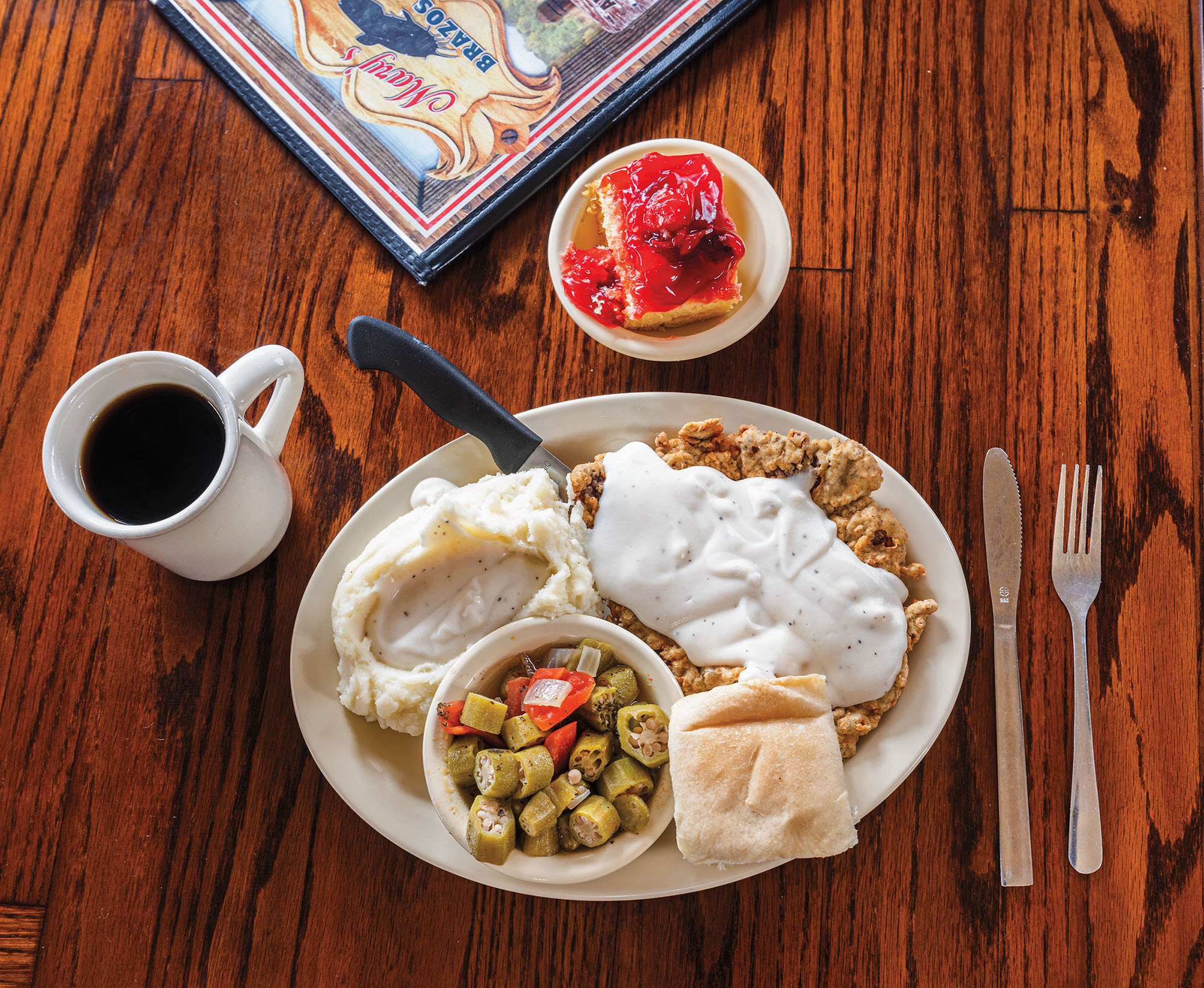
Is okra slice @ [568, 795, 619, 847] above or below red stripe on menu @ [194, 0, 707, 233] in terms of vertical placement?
below

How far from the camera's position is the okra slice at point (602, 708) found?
1.91 meters

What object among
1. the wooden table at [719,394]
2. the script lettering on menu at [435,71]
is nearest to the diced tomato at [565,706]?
the wooden table at [719,394]

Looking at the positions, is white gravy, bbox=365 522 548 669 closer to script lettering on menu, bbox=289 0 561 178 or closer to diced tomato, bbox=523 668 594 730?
diced tomato, bbox=523 668 594 730

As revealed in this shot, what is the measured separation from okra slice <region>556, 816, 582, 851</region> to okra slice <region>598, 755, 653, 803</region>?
101mm

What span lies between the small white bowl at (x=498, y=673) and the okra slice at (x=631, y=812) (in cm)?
1

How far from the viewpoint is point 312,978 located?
2213 millimetres

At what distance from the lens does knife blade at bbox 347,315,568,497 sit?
2.11 meters

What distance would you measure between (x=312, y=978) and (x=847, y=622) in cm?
159

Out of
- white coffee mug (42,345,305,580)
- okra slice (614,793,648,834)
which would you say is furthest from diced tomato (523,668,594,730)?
white coffee mug (42,345,305,580)

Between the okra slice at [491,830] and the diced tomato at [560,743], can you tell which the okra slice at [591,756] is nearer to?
the diced tomato at [560,743]

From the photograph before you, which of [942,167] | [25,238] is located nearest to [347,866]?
[25,238]

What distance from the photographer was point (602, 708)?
191 centimetres

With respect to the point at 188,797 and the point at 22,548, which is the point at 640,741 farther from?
the point at 22,548

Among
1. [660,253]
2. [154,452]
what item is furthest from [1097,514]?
[154,452]
